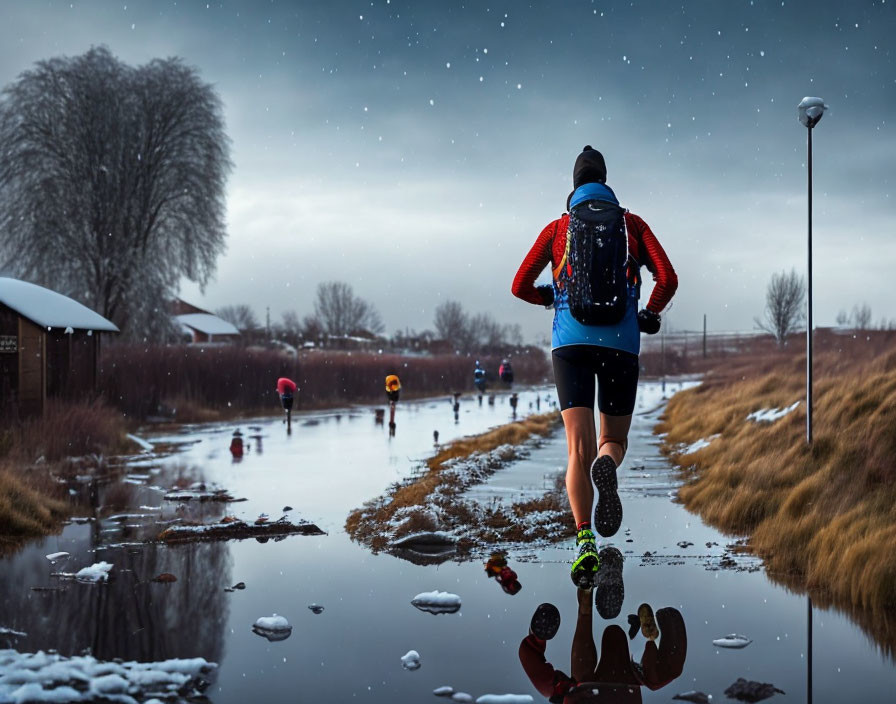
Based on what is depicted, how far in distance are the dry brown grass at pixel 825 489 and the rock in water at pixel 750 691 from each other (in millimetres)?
1478

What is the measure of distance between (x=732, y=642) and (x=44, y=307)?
15295 mm

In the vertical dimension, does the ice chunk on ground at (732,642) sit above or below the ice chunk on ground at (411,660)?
above

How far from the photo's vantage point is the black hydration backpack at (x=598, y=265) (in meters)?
4.54

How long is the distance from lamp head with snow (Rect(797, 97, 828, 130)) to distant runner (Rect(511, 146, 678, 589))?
6094 millimetres

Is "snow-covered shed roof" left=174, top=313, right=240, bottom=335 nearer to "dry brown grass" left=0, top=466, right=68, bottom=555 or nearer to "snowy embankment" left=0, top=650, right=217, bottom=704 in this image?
"dry brown grass" left=0, top=466, right=68, bottom=555

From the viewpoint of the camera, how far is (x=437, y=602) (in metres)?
4.84

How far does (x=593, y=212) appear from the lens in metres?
4.60

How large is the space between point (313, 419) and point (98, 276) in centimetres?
1247

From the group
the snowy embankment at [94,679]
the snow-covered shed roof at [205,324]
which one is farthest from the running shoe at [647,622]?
the snow-covered shed roof at [205,324]

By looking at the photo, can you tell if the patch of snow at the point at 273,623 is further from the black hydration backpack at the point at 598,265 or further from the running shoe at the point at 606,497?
the black hydration backpack at the point at 598,265

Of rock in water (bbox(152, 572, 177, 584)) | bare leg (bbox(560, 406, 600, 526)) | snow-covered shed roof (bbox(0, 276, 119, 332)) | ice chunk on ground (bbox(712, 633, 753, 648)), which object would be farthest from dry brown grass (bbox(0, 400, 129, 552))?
ice chunk on ground (bbox(712, 633, 753, 648))

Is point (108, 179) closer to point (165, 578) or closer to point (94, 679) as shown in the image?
point (165, 578)

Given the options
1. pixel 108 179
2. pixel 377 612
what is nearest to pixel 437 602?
pixel 377 612

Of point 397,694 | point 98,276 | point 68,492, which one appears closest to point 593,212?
point 397,694
